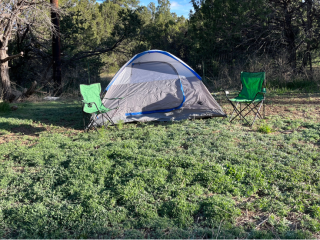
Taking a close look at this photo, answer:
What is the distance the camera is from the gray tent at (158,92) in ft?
20.6

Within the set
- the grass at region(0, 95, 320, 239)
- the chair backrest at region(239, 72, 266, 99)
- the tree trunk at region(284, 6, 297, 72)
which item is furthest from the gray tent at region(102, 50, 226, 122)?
the tree trunk at region(284, 6, 297, 72)

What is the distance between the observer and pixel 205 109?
20.8ft

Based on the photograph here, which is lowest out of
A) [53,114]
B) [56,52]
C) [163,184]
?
[163,184]

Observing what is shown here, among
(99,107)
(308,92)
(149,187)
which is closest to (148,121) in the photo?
(99,107)

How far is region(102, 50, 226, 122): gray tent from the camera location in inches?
247

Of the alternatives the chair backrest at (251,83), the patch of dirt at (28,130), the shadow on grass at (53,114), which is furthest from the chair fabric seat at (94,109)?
the chair backrest at (251,83)

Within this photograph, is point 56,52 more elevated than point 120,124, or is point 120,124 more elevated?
point 56,52

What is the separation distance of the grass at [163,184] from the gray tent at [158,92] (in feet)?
3.11

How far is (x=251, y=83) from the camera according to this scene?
651 centimetres

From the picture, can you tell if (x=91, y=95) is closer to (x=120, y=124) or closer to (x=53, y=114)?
(x=120, y=124)

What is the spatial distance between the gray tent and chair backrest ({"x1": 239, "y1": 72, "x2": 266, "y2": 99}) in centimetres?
74

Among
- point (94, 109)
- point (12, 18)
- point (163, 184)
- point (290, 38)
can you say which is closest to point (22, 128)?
point (94, 109)

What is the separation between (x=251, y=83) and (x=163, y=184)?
4104 millimetres

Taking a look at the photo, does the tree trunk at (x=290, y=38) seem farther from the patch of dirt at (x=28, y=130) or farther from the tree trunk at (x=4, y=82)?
the tree trunk at (x=4, y=82)
